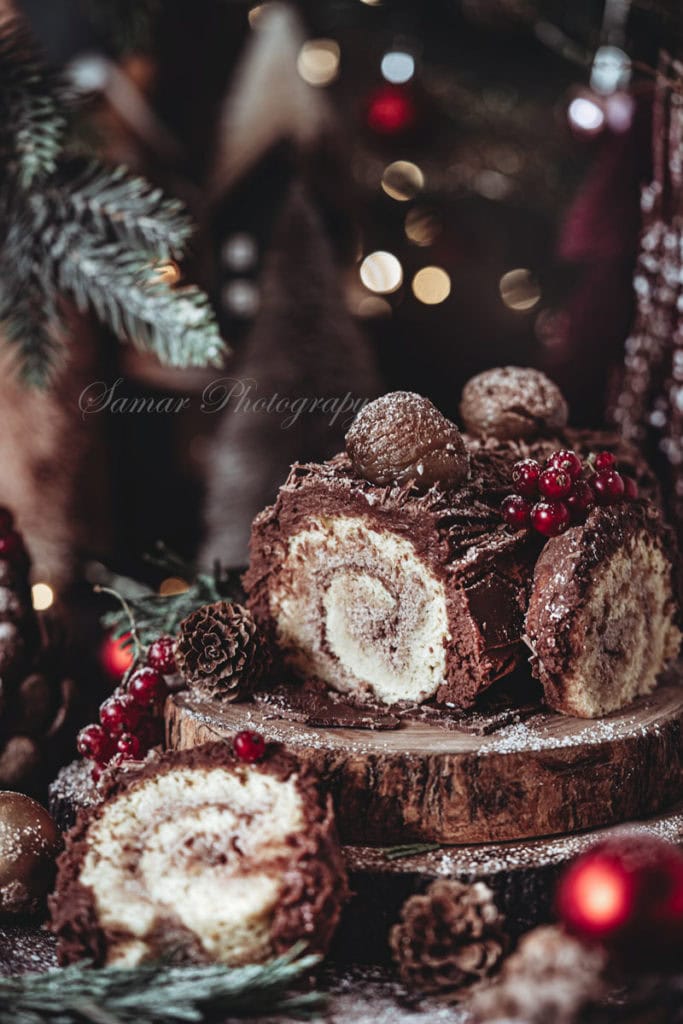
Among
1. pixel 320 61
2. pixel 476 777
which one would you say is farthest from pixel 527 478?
pixel 320 61

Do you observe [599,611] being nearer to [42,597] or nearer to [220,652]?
[220,652]

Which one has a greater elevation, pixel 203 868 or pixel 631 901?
pixel 631 901

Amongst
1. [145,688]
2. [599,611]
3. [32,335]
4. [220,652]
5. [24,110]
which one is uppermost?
[24,110]

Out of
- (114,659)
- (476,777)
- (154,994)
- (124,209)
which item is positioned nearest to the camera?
(154,994)

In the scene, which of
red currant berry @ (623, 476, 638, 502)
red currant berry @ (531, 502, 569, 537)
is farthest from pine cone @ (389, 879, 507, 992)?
red currant berry @ (623, 476, 638, 502)

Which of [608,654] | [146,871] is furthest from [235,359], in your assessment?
[146,871]
